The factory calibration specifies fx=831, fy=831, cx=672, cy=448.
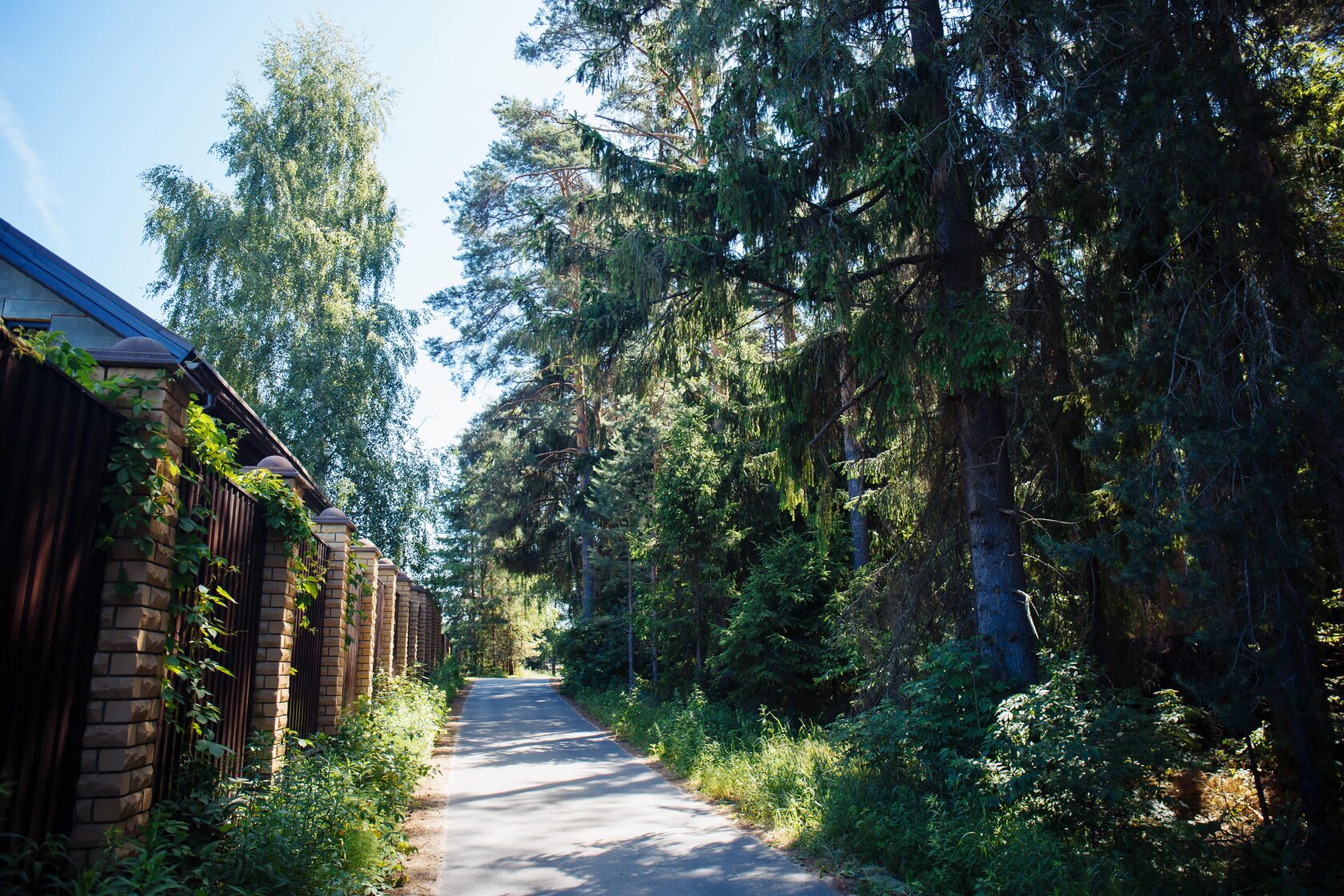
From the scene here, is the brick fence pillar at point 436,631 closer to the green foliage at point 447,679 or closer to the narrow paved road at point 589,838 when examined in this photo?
the green foliage at point 447,679

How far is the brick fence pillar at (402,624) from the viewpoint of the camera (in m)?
15.3

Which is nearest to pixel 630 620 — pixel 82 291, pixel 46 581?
pixel 82 291

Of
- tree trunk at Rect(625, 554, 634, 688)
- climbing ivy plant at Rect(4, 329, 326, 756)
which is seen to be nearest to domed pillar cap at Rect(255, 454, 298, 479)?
climbing ivy plant at Rect(4, 329, 326, 756)

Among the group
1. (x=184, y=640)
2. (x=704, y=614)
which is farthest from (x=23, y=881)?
(x=704, y=614)

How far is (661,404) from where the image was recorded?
1939 cm

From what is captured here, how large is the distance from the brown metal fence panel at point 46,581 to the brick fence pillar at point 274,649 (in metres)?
2.61

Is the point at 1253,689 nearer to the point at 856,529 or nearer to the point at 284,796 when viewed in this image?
the point at 284,796

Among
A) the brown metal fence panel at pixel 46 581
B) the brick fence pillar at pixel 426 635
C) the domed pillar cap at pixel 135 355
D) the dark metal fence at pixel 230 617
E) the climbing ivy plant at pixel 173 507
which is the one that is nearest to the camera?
the brown metal fence panel at pixel 46 581

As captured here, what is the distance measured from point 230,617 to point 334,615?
142 inches

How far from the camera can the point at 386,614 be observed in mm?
13266

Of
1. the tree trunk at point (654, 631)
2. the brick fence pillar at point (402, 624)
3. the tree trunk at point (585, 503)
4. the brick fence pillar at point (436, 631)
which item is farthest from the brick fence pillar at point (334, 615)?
the brick fence pillar at point (436, 631)

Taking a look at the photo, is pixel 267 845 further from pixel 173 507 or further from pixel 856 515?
pixel 856 515

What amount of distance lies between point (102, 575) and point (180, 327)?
60.3ft

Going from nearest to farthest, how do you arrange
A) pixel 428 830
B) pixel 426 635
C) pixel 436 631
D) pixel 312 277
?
pixel 428 830 → pixel 312 277 → pixel 426 635 → pixel 436 631
